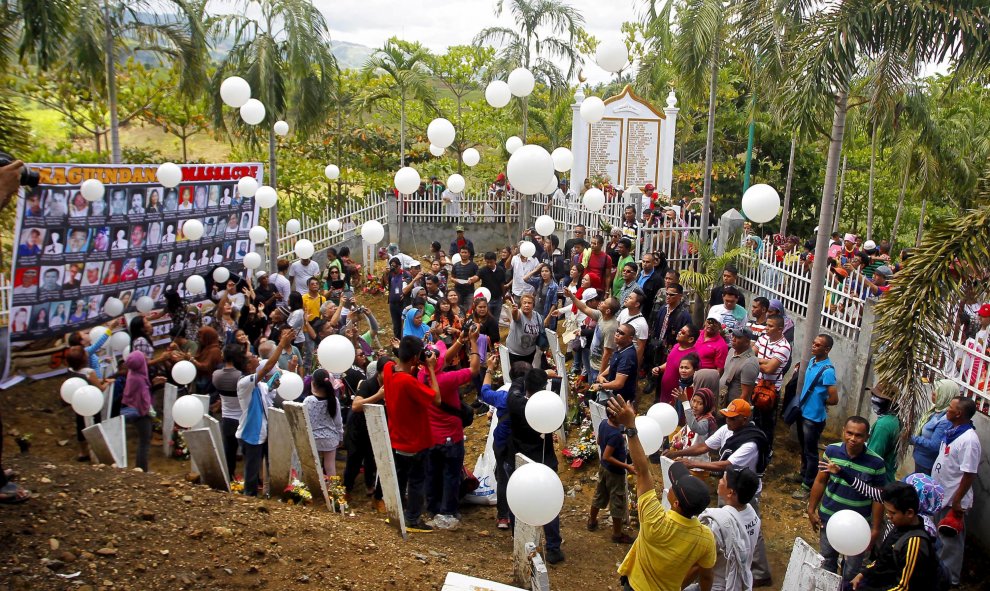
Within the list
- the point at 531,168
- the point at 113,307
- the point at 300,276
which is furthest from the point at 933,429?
the point at 113,307

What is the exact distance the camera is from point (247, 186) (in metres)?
11.9

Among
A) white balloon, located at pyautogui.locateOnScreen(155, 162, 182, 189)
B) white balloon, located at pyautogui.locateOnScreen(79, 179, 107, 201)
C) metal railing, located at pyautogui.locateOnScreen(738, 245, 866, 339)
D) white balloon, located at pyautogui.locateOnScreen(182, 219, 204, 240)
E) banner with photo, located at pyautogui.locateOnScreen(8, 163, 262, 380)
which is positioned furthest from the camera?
white balloon, located at pyautogui.locateOnScreen(182, 219, 204, 240)

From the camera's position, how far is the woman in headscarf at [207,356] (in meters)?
8.23

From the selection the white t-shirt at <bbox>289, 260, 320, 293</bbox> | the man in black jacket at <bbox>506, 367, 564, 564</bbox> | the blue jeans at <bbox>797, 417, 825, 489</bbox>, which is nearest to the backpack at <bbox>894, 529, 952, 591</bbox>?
the man in black jacket at <bbox>506, 367, 564, 564</bbox>

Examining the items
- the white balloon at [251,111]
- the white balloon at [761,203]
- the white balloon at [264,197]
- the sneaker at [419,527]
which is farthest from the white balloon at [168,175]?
the white balloon at [761,203]

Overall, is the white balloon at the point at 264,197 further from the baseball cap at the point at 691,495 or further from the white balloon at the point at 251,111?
the baseball cap at the point at 691,495

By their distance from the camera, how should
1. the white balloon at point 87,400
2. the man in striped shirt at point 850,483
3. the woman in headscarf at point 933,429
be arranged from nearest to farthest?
1. the man in striped shirt at point 850,483
2. the woman in headscarf at point 933,429
3. the white balloon at point 87,400

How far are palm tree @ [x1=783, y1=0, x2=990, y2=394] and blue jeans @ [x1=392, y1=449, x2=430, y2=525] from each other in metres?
4.93

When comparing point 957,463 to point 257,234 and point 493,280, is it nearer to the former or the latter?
point 493,280

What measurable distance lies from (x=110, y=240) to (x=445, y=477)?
6.54 metres

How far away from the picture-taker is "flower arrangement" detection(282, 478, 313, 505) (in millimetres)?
6195

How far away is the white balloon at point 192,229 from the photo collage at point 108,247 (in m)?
0.36

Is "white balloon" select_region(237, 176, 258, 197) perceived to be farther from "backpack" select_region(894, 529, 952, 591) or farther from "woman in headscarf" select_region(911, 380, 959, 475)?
"backpack" select_region(894, 529, 952, 591)

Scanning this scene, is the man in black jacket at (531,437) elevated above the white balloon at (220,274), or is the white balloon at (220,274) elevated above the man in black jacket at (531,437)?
the white balloon at (220,274)
